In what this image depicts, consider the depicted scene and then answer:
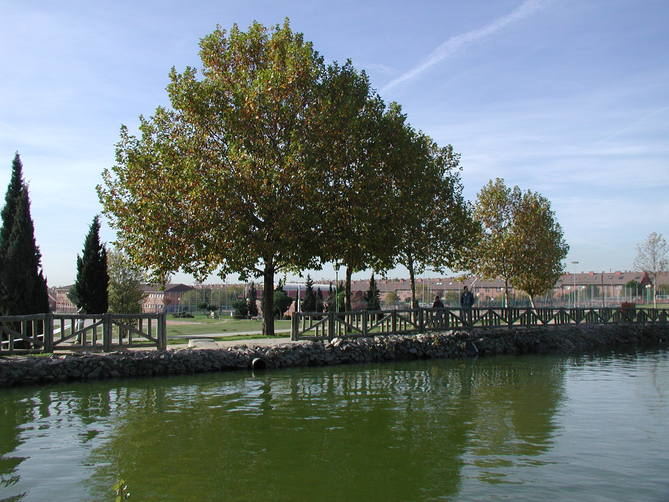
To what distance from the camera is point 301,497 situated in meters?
9.12

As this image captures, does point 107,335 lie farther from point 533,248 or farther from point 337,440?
point 533,248

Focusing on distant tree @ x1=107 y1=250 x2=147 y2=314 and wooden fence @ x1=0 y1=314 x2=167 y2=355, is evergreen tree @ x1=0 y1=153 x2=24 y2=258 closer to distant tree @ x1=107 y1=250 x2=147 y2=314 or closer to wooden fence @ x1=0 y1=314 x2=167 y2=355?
wooden fence @ x1=0 y1=314 x2=167 y2=355

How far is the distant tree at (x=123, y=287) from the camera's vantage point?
3291cm

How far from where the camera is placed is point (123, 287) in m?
33.2

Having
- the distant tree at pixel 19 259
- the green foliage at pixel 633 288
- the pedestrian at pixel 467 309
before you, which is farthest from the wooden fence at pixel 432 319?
the green foliage at pixel 633 288

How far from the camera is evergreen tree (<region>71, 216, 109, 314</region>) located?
2950cm

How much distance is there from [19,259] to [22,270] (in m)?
0.41

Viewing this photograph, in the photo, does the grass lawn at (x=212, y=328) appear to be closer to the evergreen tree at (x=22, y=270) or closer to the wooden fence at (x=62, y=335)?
the wooden fence at (x=62, y=335)

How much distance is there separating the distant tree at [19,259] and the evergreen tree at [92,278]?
486 cm

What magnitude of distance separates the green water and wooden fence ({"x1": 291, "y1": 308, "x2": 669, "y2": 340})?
5.68 m

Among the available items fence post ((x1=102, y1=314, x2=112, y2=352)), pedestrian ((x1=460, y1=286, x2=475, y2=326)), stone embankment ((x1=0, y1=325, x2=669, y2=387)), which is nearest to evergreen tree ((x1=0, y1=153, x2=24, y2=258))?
fence post ((x1=102, y1=314, x2=112, y2=352))

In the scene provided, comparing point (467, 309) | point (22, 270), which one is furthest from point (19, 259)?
point (467, 309)

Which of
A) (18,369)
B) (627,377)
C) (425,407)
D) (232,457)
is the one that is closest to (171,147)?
(18,369)

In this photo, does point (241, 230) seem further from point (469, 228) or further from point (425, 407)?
point (469, 228)
